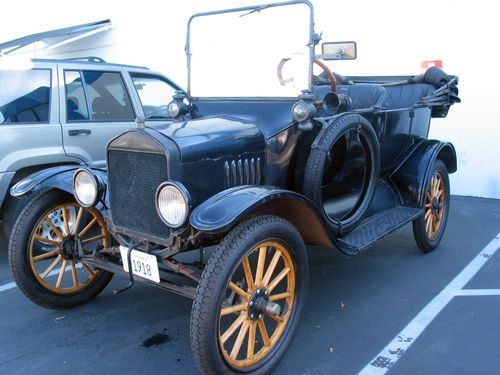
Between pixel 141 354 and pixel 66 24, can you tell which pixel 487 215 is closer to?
pixel 141 354

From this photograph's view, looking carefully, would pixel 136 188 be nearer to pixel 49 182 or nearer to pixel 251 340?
pixel 49 182

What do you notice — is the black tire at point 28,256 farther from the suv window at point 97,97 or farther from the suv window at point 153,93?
the suv window at point 153,93

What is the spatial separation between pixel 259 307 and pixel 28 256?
1.58 m

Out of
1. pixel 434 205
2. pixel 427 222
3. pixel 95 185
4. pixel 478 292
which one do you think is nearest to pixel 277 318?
pixel 95 185

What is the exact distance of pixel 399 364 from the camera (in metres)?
2.80

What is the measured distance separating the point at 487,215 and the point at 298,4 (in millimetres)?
4030

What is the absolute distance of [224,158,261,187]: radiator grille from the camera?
2.97 metres

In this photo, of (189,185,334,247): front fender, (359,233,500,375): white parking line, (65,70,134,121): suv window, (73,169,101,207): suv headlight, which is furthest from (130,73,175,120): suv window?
(359,233,500,375): white parking line

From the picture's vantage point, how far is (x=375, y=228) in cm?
382

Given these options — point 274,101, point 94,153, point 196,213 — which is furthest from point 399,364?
point 94,153

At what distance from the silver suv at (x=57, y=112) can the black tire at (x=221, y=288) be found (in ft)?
5.82

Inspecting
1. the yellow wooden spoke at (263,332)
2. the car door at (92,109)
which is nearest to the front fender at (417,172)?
the yellow wooden spoke at (263,332)

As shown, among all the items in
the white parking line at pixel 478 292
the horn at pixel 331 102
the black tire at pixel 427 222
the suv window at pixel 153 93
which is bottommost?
the white parking line at pixel 478 292

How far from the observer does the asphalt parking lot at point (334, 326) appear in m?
2.83
